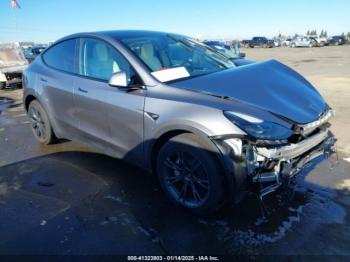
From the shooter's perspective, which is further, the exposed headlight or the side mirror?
the side mirror

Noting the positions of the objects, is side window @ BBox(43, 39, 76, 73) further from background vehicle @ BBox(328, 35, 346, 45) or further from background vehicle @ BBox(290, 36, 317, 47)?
background vehicle @ BBox(328, 35, 346, 45)

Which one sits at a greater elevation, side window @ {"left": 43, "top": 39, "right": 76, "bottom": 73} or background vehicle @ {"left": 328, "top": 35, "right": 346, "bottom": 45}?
background vehicle @ {"left": 328, "top": 35, "right": 346, "bottom": 45}

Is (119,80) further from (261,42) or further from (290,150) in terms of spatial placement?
(261,42)

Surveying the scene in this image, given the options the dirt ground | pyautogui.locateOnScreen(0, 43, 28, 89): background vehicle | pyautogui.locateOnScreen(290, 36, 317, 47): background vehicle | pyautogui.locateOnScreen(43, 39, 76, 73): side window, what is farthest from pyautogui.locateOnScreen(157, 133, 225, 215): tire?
pyautogui.locateOnScreen(290, 36, 317, 47): background vehicle

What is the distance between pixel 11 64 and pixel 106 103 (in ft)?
41.6

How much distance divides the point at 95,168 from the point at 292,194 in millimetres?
2513

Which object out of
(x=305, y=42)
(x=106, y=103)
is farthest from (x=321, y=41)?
(x=106, y=103)

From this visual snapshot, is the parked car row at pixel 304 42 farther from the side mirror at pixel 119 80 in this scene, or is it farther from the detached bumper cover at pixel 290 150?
the side mirror at pixel 119 80

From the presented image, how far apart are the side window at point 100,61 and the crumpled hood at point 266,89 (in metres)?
0.70

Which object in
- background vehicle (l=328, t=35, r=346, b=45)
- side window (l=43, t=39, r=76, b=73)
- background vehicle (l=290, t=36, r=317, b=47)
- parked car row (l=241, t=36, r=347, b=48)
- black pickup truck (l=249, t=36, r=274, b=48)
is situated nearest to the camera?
side window (l=43, t=39, r=76, b=73)

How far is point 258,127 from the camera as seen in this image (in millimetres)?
2928

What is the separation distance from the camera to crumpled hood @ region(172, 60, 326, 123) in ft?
10.6

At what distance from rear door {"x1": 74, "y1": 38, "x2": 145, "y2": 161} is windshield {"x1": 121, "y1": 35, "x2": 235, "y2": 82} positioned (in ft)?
0.84

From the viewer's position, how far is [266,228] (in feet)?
10.4
